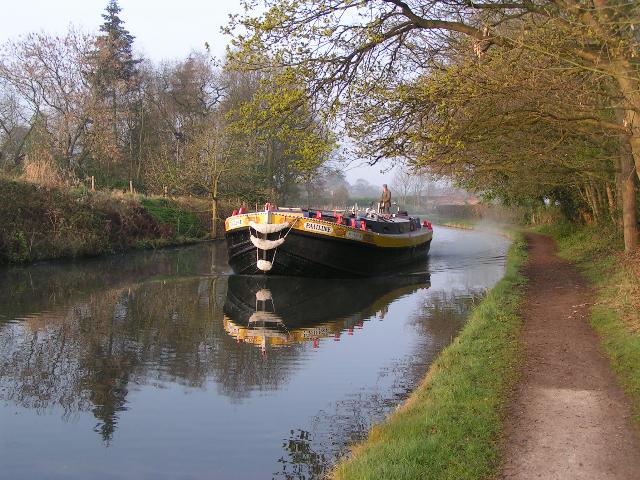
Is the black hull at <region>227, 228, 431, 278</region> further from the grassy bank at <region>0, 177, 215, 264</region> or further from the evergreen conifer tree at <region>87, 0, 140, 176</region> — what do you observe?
the evergreen conifer tree at <region>87, 0, 140, 176</region>

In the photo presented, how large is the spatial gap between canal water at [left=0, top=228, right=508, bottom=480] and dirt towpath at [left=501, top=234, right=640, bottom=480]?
5.21 feet

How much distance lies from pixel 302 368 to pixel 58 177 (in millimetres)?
17813

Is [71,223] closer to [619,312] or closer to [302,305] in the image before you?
[302,305]

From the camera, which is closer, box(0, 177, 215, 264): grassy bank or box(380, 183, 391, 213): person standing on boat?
box(0, 177, 215, 264): grassy bank

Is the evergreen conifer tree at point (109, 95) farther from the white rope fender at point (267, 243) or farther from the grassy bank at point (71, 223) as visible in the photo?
the white rope fender at point (267, 243)

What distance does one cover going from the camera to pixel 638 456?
4.73 meters

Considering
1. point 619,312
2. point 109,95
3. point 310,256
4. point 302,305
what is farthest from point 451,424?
point 109,95

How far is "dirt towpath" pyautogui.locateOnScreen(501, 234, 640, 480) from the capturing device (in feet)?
15.1

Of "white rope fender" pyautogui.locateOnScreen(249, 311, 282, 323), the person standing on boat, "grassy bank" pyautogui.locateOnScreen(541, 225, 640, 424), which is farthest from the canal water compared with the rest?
the person standing on boat

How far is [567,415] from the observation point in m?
5.68

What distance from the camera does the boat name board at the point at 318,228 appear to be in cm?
1756

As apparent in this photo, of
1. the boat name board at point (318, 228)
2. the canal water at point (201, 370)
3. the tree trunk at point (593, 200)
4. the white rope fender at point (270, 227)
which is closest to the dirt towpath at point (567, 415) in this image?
the canal water at point (201, 370)

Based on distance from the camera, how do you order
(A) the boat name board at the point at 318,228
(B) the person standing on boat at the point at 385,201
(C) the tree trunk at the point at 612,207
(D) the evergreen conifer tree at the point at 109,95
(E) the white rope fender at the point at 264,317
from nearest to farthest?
(E) the white rope fender at the point at 264,317, (A) the boat name board at the point at 318,228, (C) the tree trunk at the point at 612,207, (B) the person standing on boat at the point at 385,201, (D) the evergreen conifer tree at the point at 109,95

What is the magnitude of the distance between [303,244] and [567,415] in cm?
1245
